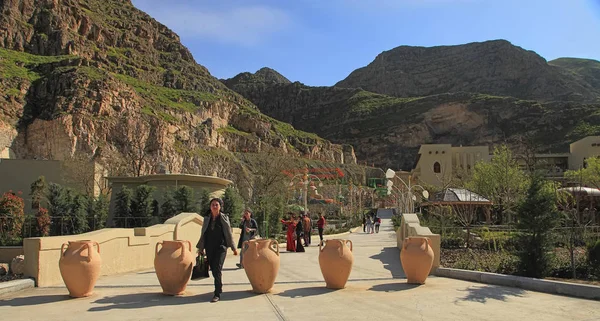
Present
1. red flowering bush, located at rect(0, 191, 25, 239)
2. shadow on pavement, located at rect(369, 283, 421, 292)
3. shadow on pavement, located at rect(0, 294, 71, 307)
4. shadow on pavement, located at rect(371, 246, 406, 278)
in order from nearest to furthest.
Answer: shadow on pavement, located at rect(0, 294, 71, 307) → shadow on pavement, located at rect(369, 283, 421, 292) → shadow on pavement, located at rect(371, 246, 406, 278) → red flowering bush, located at rect(0, 191, 25, 239)

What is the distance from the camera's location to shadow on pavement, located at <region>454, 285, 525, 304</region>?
7.53m

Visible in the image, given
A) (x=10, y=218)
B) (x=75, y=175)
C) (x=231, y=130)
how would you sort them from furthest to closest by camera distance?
(x=231, y=130), (x=75, y=175), (x=10, y=218)

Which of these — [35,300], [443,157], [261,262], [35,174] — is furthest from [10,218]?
[443,157]

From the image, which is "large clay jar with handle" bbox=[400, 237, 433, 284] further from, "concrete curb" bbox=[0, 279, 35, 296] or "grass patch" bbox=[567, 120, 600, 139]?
"grass patch" bbox=[567, 120, 600, 139]

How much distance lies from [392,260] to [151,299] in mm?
7891

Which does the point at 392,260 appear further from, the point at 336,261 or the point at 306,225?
the point at 336,261

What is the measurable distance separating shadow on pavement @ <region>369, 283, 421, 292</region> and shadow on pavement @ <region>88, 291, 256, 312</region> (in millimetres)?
2213

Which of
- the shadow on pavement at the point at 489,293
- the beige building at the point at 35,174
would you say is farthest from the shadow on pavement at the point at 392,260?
the beige building at the point at 35,174

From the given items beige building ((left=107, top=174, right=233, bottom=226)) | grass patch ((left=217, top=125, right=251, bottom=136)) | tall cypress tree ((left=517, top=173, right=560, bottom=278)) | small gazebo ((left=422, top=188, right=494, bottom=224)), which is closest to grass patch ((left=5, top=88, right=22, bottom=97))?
grass patch ((left=217, top=125, right=251, bottom=136))

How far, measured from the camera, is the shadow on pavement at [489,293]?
753 centimetres

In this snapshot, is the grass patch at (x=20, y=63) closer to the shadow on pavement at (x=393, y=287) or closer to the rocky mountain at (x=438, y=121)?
the shadow on pavement at (x=393, y=287)

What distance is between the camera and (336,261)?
7.91 metres

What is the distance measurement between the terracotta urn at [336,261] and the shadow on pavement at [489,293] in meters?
1.78

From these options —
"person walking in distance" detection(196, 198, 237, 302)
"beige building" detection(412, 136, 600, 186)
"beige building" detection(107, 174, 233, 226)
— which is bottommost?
"person walking in distance" detection(196, 198, 237, 302)
